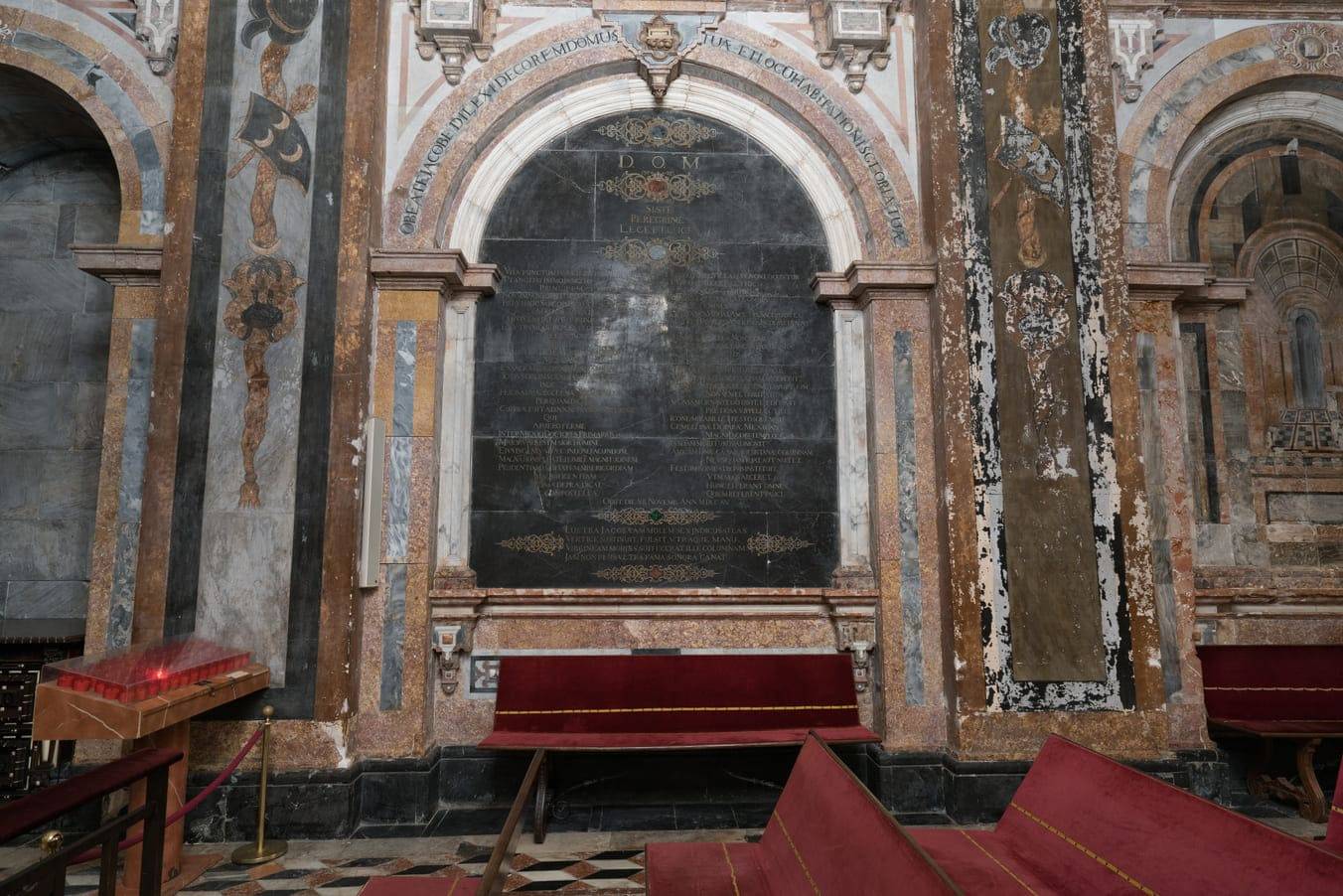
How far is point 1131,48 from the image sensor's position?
228 inches

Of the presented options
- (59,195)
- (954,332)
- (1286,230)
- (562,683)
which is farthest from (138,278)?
(1286,230)

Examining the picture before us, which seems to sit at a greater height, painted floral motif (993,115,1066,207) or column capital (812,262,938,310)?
painted floral motif (993,115,1066,207)

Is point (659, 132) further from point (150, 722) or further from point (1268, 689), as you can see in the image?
point (1268, 689)

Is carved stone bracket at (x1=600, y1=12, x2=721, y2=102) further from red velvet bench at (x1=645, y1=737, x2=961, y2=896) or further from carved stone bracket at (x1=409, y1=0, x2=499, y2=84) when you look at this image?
red velvet bench at (x1=645, y1=737, x2=961, y2=896)

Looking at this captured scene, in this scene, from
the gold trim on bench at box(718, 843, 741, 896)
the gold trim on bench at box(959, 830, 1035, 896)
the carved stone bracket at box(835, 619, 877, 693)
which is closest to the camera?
the gold trim on bench at box(959, 830, 1035, 896)

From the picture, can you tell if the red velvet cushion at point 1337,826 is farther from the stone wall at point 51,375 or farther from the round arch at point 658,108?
the stone wall at point 51,375

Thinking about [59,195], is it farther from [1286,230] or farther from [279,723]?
[1286,230]

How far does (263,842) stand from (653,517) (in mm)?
2730

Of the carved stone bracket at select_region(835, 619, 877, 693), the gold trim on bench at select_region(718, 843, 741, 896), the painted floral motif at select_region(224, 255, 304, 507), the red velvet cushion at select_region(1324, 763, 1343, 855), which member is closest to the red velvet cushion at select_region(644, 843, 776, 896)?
the gold trim on bench at select_region(718, 843, 741, 896)

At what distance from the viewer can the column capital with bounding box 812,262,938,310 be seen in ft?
17.3

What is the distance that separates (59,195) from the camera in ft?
20.4

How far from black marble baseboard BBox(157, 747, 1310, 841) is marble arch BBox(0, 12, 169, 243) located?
3.50 meters

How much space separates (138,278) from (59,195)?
1709 mm

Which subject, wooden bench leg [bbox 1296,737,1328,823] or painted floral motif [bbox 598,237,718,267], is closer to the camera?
wooden bench leg [bbox 1296,737,1328,823]
